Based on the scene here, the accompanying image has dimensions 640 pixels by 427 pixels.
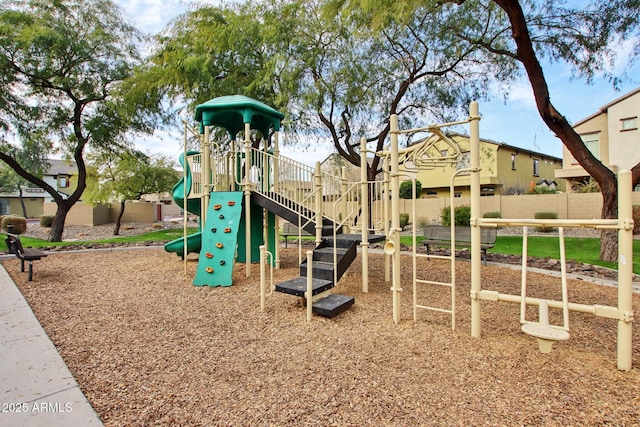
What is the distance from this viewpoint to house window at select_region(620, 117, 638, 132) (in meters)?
19.1

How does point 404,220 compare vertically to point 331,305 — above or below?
above

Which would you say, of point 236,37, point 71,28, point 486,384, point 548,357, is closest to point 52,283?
point 486,384

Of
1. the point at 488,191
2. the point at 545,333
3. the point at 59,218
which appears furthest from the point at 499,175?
the point at 59,218

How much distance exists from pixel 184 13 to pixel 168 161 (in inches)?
410

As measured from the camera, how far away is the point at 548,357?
10.2ft

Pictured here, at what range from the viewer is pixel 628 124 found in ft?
63.7

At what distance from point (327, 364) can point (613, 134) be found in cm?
2526

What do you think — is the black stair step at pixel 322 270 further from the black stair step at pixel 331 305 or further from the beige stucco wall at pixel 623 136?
the beige stucco wall at pixel 623 136

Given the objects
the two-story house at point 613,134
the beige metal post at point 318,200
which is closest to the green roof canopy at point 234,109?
the beige metal post at point 318,200

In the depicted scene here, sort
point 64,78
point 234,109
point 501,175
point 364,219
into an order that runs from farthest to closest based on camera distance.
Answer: point 501,175 → point 64,78 → point 234,109 → point 364,219

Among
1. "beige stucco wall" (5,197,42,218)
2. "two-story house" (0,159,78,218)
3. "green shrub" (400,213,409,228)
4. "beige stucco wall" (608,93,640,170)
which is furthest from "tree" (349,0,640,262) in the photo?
"beige stucco wall" (5,197,42,218)

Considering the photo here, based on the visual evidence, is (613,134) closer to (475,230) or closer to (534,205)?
(534,205)

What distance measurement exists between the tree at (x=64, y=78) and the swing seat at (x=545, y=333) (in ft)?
43.1

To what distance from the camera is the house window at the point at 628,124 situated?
19141 millimetres
